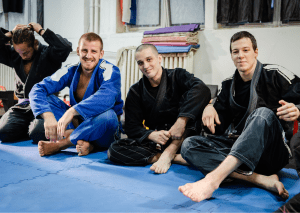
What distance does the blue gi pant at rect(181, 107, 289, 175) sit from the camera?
4.42 ft

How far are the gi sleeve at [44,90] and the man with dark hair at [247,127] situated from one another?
1.26m

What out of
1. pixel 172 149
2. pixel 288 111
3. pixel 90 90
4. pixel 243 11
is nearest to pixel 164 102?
pixel 172 149

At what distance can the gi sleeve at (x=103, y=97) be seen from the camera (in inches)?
86.6

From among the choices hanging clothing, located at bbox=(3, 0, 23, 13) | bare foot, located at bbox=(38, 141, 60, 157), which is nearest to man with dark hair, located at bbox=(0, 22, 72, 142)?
bare foot, located at bbox=(38, 141, 60, 157)

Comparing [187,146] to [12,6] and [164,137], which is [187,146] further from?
[12,6]

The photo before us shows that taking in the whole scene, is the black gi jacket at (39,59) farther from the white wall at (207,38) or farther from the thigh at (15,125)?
the white wall at (207,38)

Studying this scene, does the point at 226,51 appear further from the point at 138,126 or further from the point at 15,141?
the point at 15,141

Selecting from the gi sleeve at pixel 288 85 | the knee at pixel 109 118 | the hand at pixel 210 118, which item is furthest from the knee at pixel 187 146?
the knee at pixel 109 118

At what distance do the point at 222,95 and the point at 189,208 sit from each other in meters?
0.94

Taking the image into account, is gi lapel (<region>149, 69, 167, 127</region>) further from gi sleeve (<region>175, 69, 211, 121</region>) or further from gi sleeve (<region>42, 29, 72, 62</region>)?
gi sleeve (<region>42, 29, 72, 62</region>)

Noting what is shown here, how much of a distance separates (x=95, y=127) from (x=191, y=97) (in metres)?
0.85

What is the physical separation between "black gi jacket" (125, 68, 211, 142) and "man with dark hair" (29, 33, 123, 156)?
237 millimetres

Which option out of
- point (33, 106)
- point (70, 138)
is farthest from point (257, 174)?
point (33, 106)

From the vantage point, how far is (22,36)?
286 cm
